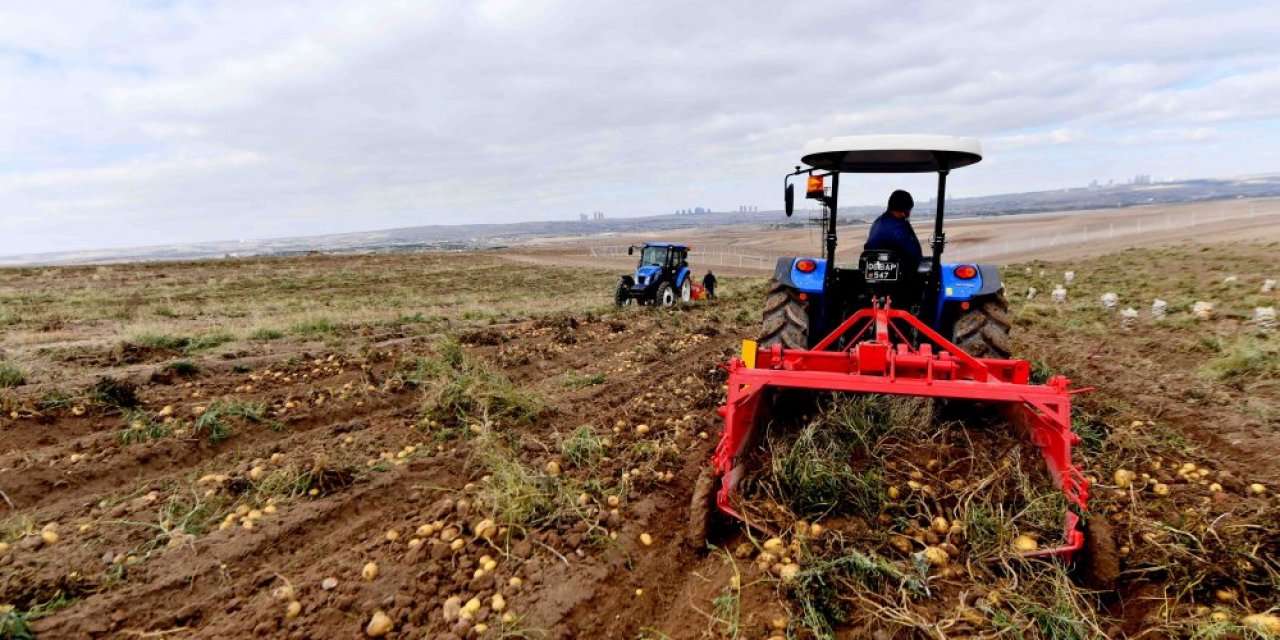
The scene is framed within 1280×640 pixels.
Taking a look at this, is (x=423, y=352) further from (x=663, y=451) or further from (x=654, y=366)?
(x=663, y=451)

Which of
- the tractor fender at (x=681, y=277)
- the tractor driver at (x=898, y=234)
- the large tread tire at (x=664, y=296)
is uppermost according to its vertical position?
the tractor driver at (x=898, y=234)

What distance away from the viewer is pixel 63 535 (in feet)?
13.1

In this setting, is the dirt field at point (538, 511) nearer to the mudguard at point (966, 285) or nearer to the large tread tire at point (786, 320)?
the large tread tire at point (786, 320)

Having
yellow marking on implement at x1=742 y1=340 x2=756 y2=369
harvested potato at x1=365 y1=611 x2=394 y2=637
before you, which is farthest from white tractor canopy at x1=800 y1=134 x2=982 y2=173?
harvested potato at x1=365 y1=611 x2=394 y2=637

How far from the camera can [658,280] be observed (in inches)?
706

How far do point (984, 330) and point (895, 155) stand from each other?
1682mm

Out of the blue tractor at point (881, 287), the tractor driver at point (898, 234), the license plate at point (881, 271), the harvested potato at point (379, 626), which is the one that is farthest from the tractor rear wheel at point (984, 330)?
the harvested potato at point (379, 626)

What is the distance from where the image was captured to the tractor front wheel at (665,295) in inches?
703

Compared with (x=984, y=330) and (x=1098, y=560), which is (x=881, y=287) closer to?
(x=984, y=330)

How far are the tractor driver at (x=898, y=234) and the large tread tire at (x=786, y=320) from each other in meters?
0.79

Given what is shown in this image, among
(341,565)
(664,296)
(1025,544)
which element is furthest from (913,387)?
(664,296)

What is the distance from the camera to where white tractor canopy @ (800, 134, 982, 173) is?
4.63 metres

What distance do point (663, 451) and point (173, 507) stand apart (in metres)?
3.34

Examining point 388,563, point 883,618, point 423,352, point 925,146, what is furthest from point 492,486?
point 423,352
